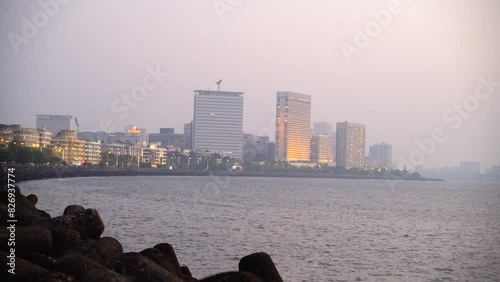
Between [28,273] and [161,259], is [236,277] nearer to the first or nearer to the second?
[28,273]

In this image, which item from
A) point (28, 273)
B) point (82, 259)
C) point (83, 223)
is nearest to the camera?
point (28, 273)

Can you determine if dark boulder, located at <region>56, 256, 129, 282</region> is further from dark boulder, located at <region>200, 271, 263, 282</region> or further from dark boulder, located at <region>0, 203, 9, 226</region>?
dark boulder, located at <region>0, 203, 9, 226</region>

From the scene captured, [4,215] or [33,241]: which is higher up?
[4,215]

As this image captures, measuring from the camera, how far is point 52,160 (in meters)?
173

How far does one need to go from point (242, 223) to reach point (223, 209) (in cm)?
1323

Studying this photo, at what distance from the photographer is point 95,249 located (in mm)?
15328

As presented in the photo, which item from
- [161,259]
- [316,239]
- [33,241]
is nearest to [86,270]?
[161,259]

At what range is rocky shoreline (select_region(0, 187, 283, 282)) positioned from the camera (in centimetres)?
1170

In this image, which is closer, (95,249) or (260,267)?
(260,267)

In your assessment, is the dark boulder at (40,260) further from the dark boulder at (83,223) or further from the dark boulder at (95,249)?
the dark boulder at (83,223)

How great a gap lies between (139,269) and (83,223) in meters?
5.62

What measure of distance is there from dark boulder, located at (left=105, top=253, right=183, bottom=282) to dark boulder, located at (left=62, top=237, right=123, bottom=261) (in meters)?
2.01

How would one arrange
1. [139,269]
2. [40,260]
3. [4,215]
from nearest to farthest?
[139,269]
[40,260]
[4,215]

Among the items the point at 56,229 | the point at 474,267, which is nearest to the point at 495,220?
the point at 474,267
